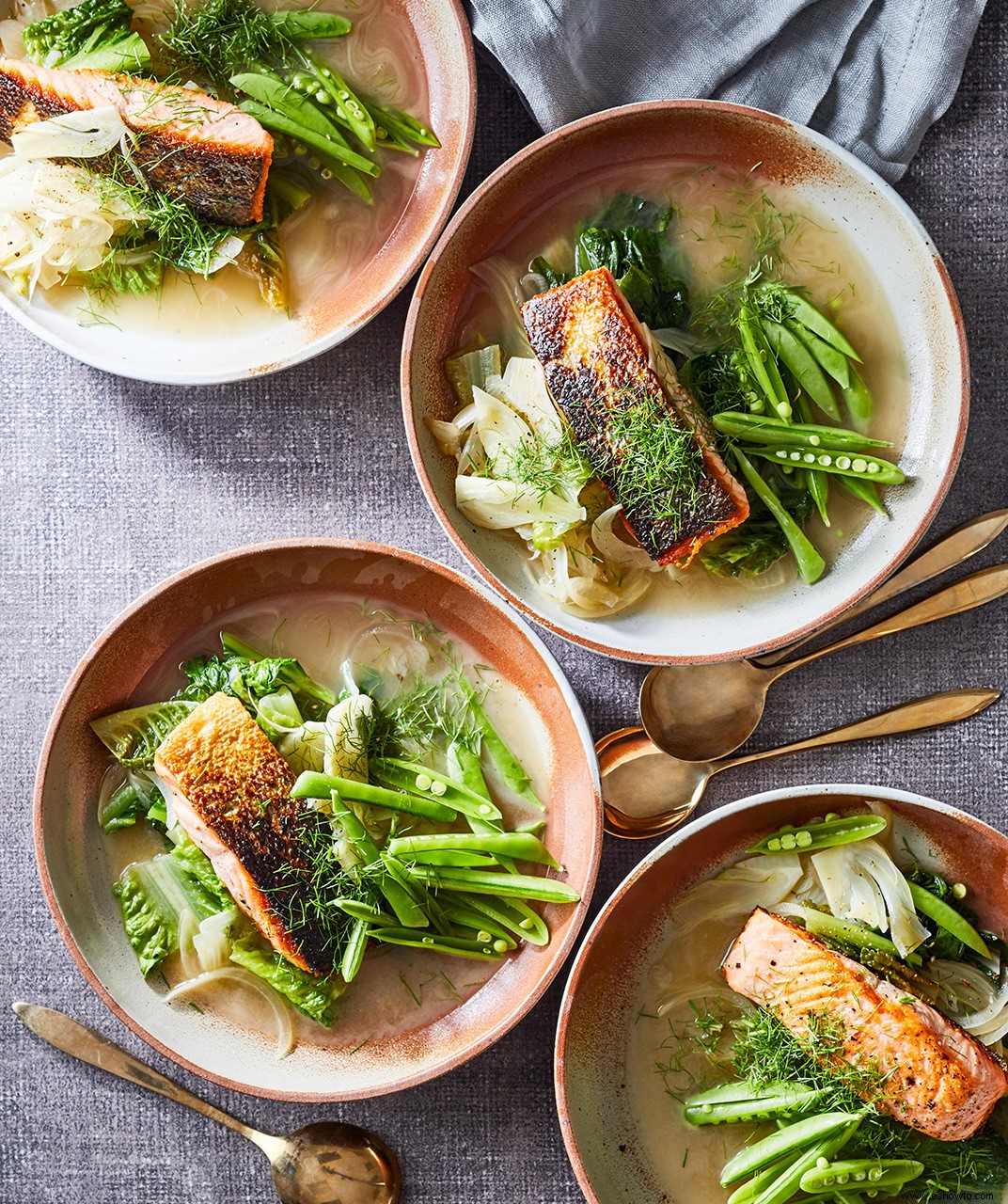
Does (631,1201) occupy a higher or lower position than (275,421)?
lower

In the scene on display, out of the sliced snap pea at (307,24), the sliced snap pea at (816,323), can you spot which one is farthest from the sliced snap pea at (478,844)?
the sliced snap pea at (307,24)

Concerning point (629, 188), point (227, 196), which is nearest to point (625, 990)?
point (629, 188)

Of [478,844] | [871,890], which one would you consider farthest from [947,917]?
[478,844]

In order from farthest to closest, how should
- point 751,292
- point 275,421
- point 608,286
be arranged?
1. point 275,421
2. point 751,292
3. point 608,286

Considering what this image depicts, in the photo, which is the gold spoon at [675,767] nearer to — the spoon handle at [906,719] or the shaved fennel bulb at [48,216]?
the spoon handle at [906,719]

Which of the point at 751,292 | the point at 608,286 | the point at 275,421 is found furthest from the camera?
the point at 275,421

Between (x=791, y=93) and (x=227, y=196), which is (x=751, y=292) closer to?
(x=791, y=93)

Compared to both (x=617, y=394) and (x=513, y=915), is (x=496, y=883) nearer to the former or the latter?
(x=513, y=915)
